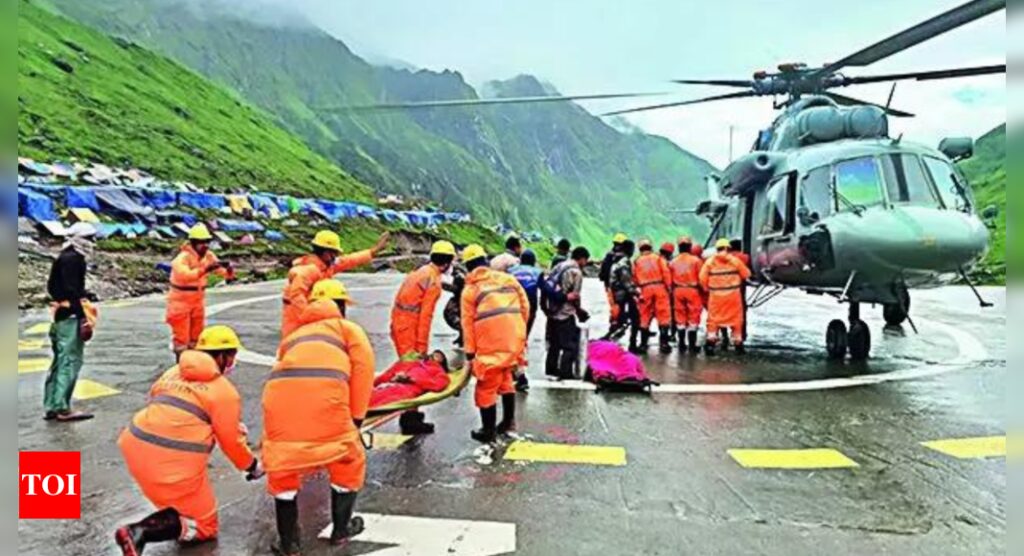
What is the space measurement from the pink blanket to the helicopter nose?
335 centimetres

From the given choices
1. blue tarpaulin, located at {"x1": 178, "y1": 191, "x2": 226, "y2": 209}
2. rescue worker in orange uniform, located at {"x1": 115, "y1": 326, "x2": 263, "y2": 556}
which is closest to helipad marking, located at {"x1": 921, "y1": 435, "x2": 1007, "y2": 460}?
rescue worker in orange uniform, located at {"x1": 115, "y1": 326, "x2": 263, "y2": 556}

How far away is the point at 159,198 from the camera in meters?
32.0

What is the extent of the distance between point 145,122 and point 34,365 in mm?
63455

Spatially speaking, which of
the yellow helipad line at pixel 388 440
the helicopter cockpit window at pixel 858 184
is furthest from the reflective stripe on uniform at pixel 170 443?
the helicopter cockpit window at pixel 858 184

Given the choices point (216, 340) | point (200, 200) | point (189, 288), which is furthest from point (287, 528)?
point (200, 200)

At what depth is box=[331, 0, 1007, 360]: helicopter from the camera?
9.56 m

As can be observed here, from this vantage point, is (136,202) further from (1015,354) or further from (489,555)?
(1015,354)

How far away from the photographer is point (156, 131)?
Answer: 6450 centimetres

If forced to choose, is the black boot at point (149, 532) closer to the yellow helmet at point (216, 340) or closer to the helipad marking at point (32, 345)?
the yellow helmet at point (216, 340)

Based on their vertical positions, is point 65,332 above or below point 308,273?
below

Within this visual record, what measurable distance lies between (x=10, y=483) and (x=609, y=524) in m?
3.85

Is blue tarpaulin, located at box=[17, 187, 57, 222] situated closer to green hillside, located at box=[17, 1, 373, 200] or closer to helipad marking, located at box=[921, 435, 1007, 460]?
green hillside, located at box=[17, 1, 373, 200]

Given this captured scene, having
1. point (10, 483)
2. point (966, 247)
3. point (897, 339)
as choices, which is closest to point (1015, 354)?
point (10, 483)

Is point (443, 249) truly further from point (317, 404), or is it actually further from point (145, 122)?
point (145, 122)
